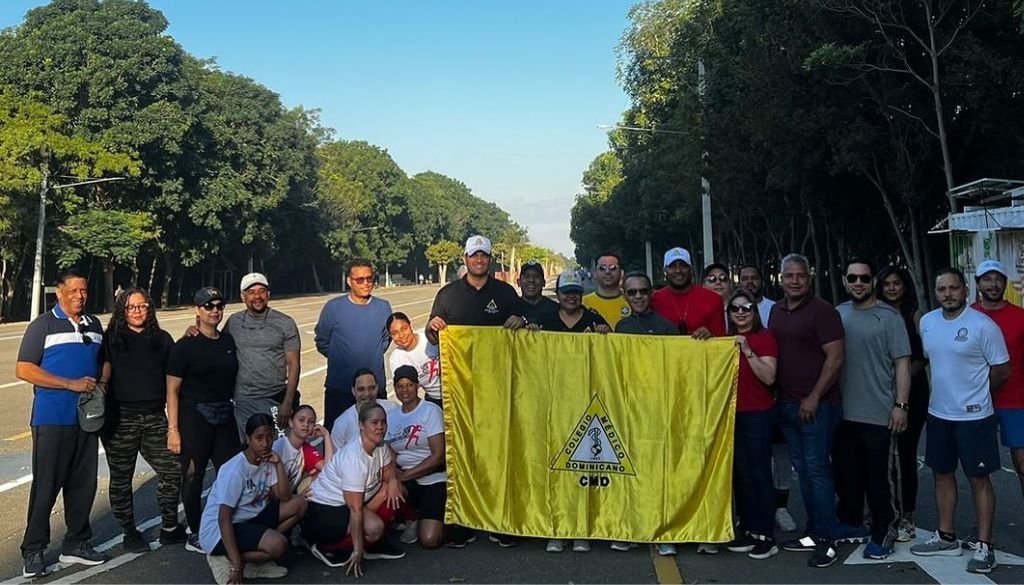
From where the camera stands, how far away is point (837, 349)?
5.80 metres

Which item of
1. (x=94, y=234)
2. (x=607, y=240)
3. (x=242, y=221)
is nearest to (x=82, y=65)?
(x=94, y=234)

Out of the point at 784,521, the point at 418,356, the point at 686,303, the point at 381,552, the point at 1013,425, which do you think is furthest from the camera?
the point at 418,356

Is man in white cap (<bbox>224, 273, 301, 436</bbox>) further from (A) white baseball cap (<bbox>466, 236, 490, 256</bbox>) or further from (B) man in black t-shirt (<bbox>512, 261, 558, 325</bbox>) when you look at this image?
(B) man in black t-shirt (<bbox>512, 261, 558, 325</bbox>)

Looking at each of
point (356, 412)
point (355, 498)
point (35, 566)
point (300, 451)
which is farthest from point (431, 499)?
point (35, 566)

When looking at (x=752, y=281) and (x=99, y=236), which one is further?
(x=99, y=236)

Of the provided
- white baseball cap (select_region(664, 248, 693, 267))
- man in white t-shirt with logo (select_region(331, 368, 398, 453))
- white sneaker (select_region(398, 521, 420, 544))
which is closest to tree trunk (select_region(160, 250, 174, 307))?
man in white t-shirt with logo (select_region(331, 368, 398, 453))

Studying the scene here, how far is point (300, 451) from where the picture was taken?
6.11m

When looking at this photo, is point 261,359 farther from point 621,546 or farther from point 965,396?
point 965,396

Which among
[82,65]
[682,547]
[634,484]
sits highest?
[82,65]

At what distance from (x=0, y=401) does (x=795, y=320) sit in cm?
1239

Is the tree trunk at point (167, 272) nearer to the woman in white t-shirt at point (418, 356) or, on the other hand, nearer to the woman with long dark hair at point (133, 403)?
the woman in white t-shirt at point (418, 356)

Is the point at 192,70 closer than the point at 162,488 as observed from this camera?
No

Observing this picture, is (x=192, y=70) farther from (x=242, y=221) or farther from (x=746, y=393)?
(x=746, y=393)

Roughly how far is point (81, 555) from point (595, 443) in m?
3.44
